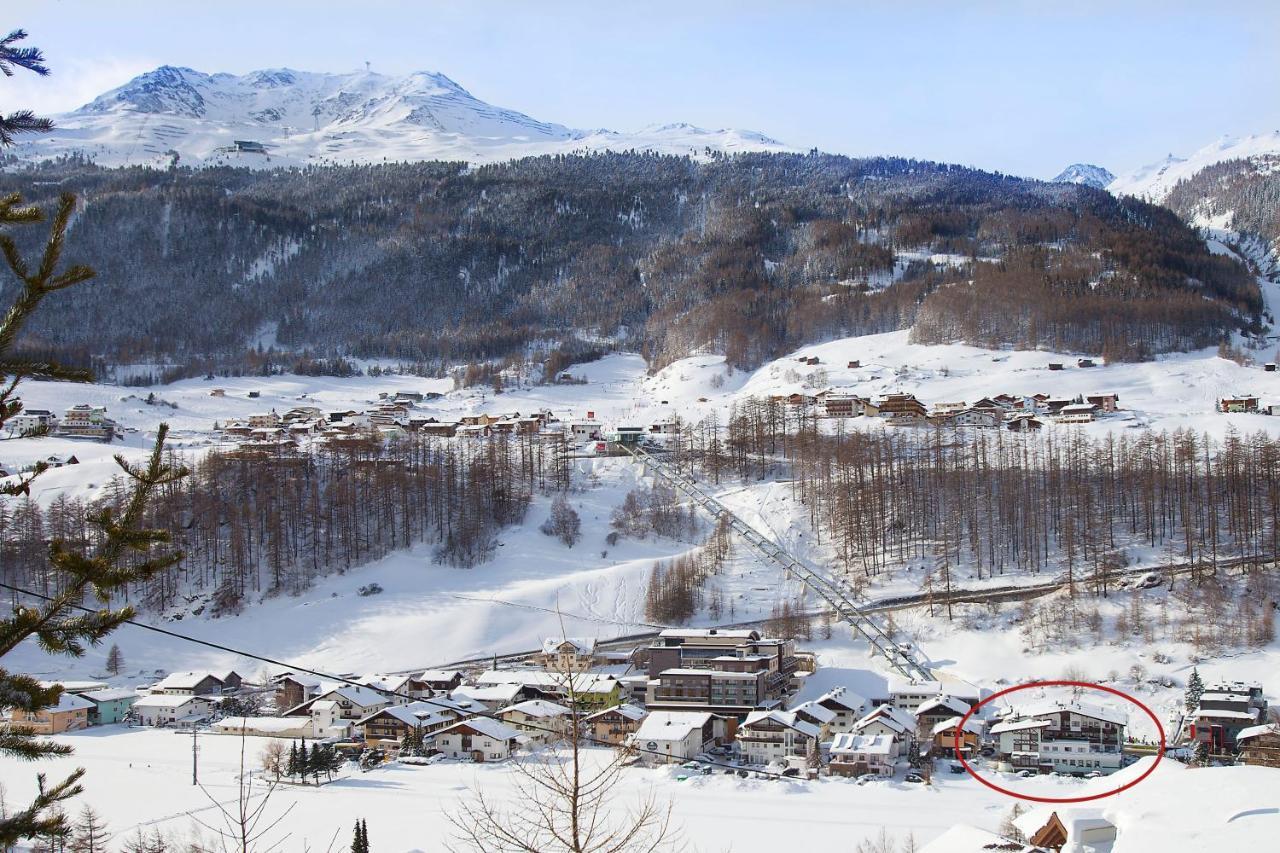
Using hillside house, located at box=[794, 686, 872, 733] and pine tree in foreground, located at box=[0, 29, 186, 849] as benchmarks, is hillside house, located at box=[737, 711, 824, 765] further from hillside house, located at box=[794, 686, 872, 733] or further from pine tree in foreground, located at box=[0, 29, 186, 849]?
pine tree in foreground, located at box=[0, 29, 186, 849]

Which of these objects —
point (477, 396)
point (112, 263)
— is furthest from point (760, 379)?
point (112, 263)

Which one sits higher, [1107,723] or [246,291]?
[246,291]

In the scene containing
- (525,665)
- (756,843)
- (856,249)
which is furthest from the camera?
(856,249)

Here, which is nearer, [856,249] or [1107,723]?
[1107,723]

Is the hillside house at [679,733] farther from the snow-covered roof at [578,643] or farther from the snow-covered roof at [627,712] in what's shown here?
the snow-covered roof at [578,643]

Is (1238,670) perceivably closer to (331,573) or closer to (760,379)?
(331,573)

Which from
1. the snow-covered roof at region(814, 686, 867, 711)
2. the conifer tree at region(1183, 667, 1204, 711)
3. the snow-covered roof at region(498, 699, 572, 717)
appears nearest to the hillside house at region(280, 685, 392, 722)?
the snow-covered roof at region(498, 699, 572, 717)

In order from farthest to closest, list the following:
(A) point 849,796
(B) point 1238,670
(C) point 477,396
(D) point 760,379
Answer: (C) point 477,396 < (D) point 760,379 < (B) point 1238,670 < (A) point 849,796

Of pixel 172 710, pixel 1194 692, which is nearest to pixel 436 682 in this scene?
pixel 172 710
